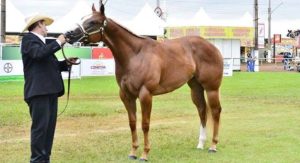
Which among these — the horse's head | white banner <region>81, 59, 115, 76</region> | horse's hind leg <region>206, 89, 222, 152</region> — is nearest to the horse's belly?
horse's hind leg <region>206, 89, 222, 152</region>

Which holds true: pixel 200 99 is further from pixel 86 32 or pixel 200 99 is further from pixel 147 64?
pixel 86 32

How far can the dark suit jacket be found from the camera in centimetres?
596

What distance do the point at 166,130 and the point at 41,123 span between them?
5.45m

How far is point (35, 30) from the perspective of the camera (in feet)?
20.2

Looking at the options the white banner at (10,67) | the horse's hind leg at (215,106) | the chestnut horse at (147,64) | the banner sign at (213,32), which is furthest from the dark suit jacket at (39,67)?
the banner sign at (213,32)

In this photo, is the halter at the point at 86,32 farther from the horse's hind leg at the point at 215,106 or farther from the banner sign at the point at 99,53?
the banner sign at the point at 99,53

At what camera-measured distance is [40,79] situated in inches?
242

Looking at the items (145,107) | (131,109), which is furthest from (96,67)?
(145,107)

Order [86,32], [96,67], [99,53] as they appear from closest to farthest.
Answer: [86,32] < [96,67] < [99,53]

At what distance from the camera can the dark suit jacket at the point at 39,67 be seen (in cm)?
596

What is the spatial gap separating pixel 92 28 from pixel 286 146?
4.07 meters

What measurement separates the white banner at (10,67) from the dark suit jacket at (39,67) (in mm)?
18043

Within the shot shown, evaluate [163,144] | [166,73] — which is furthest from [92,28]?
[163,144]

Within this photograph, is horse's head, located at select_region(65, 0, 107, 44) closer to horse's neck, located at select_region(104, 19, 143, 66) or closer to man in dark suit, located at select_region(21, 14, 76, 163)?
horse's neck, located at select_region(104, 19, 143, 66)
